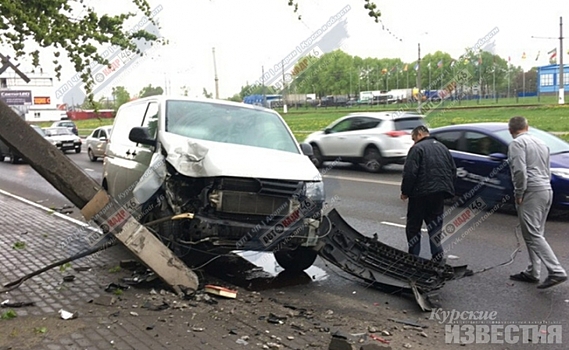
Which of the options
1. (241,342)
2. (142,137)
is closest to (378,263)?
(241,342)

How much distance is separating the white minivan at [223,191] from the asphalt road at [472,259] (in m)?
0.96

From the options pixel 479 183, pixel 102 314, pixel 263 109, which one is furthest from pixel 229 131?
pixel 479 183

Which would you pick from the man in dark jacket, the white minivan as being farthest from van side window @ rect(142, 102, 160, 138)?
the man in dark jacket

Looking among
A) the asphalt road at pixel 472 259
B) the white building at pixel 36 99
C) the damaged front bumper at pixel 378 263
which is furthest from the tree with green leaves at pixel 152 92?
the white building at pixel 36 99

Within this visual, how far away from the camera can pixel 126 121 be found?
29.7 feet

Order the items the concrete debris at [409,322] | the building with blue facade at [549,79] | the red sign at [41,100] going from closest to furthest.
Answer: the concrete debris at [409,322] → the building with blue facade at [549,79] → the red sign at [41,100]

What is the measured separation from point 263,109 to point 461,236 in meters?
3.68

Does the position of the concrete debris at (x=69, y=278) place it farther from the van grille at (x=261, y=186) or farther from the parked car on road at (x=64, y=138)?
the parked car on road at (x=64, y=138)

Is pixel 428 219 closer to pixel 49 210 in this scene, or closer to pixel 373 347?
pixel 373 347

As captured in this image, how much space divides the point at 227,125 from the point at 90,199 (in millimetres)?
2319

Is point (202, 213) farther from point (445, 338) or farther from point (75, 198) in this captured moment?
point (445, 338)

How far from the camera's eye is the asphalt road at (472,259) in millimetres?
5906

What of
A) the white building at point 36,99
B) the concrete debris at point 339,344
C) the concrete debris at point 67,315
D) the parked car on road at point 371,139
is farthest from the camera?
the white building at point 36,99

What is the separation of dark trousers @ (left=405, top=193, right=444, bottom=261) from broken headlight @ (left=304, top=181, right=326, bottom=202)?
124 cm
